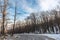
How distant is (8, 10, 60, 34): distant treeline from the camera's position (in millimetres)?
2000

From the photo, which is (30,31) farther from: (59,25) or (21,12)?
(59,25)

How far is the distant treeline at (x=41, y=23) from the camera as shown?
6.56 feet

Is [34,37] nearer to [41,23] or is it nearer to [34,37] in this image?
[34,37]

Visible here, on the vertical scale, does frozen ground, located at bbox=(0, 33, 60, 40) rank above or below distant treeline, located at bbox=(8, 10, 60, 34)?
below

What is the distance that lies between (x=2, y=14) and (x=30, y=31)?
25.7 inches

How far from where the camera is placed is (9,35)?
2.04 metres

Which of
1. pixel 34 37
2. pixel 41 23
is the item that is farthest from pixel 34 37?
pixel 41 23

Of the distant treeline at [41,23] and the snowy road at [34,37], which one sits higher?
the distant treeline at [41,23]

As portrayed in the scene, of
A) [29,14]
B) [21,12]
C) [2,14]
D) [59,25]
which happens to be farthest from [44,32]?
[2,14]

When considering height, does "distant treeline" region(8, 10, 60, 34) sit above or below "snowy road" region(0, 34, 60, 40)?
above

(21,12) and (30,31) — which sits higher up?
(21,12)

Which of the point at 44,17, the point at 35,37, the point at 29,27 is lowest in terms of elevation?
the point at 35,37

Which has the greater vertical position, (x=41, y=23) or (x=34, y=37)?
(x=41, y=23)

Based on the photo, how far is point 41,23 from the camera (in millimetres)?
2043
